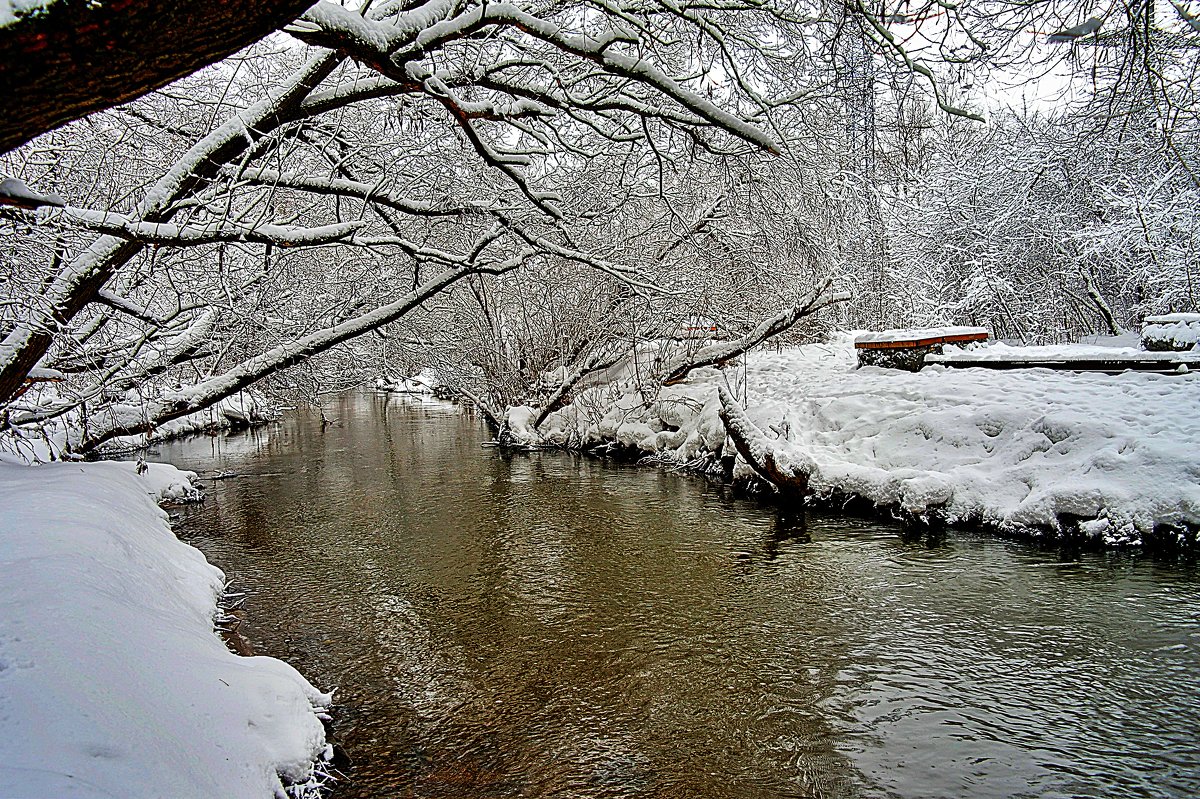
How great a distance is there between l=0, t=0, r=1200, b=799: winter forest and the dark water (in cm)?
5

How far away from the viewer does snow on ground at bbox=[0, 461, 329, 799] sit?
2660mm

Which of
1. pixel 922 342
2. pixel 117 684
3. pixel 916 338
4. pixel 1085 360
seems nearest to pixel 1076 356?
pixel 1085 360

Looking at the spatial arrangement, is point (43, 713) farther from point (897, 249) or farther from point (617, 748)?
point (897, 249)

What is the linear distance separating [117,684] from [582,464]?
14.0m

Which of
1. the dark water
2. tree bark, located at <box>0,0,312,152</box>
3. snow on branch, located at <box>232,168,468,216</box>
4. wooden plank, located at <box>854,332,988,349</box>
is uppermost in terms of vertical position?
snow on branch, located at <box>232,168,468,216</box>

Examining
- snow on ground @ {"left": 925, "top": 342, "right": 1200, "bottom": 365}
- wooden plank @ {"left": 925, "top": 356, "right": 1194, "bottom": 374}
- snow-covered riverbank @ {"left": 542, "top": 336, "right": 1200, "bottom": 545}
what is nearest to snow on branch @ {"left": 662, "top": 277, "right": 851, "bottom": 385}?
snow-covered riverbank @ {"left": 542, "top": 336, "right": 1200, "bottom": 545}

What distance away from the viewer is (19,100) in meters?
1.91

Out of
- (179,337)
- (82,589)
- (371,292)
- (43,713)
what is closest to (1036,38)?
(43,713)

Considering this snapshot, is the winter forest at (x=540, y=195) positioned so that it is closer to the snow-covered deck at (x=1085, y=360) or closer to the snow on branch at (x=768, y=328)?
the snow on branch at (x=768, y=328)

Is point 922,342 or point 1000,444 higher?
point 922,342

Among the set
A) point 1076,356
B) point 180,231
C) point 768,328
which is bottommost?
point 1076,356

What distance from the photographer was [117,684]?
3.22m

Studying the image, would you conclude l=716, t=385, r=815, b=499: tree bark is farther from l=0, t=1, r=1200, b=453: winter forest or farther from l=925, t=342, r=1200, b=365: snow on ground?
l=925, t=342, r=1200, b=365: snow on ground

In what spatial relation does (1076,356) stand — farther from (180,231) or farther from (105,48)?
(105,48)
